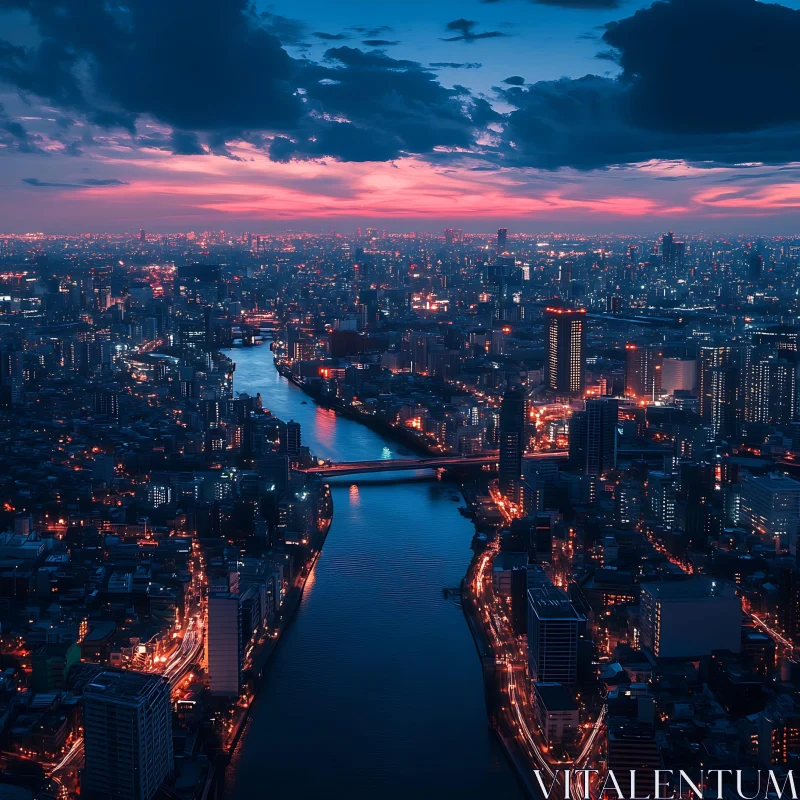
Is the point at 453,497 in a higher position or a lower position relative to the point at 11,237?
lower

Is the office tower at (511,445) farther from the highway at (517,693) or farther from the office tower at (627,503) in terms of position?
the highway at (517,693)

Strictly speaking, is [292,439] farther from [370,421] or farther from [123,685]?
[123,685]

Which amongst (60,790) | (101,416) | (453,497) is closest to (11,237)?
(101,416)

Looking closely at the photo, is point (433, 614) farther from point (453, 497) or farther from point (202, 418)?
point (202, 418)

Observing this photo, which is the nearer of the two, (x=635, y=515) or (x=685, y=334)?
(x=635, y=515)

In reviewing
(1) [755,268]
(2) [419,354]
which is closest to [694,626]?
(2) [419,354]

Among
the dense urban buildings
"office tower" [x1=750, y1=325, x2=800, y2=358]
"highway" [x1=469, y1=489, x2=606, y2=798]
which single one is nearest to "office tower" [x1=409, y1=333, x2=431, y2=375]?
the dense urban buildings
